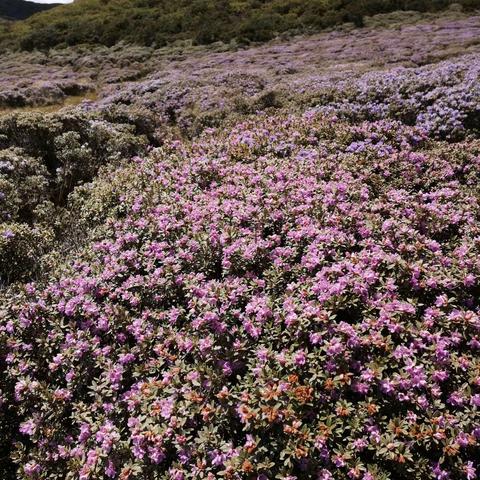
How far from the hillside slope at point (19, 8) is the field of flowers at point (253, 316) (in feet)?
414

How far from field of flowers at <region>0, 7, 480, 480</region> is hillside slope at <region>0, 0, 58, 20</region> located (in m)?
126

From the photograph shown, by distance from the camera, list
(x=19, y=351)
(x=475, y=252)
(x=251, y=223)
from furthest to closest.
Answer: (x=251, y=223)
(x=475, y=252)
(x=19, y=351)

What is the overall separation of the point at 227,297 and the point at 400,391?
6.93 feet

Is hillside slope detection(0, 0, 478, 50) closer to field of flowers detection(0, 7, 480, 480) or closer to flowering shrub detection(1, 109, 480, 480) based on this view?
field of flowers detection(0, 7, 480, 480)

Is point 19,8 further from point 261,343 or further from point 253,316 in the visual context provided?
point 261,343

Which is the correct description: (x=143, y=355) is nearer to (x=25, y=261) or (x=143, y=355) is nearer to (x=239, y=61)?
(x=25, y=261)

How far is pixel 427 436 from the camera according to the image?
13.1 ft

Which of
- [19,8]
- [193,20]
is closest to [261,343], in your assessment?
[193,20]

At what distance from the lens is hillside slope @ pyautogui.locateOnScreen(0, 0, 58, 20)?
371 ft

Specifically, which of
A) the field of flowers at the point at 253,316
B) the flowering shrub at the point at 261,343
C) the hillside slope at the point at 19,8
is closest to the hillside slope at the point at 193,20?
the field of flowers at the point at 253,316

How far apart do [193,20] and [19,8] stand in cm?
9041

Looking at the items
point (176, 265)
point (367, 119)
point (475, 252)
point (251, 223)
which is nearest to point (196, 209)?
point (251, 223)

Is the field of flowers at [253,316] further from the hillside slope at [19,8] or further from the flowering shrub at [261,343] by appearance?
the hillside slope at [19,8]

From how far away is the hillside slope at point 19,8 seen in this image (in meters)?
113
